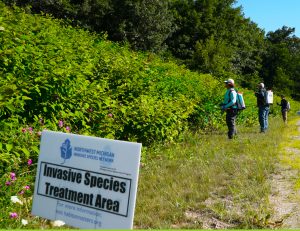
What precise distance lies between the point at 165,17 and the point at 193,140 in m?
24.2

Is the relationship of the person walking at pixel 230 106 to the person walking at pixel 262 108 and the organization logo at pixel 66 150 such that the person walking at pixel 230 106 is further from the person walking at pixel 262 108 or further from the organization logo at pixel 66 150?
the organization logo at pixel 66 150

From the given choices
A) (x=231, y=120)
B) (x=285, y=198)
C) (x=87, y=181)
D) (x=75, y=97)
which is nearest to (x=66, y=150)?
(x=87, y=181)

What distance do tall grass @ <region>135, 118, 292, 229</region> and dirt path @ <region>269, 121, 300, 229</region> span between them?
4.5 inches

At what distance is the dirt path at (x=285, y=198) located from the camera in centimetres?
464

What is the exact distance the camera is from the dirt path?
4641mm

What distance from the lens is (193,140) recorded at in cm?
1031

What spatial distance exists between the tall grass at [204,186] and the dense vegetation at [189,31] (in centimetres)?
778

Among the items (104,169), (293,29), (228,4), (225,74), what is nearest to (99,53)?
(104,169)

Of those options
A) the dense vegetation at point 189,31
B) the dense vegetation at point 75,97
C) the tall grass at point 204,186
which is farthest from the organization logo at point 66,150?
the dense vegetation at point 189,31

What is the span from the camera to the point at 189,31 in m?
48.4

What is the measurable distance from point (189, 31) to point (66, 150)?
46.7 metres

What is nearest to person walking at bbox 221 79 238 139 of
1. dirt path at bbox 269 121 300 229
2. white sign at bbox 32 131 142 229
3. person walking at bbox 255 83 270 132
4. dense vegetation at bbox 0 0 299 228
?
dense vegetation at bbox 0 0 299 228

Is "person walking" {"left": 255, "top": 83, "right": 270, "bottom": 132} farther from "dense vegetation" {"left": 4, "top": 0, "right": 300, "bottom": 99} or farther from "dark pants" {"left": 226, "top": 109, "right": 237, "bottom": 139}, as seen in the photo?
"dense vegetation" {"left": 4, "top": 0, "right": 300, "bottom": 99}

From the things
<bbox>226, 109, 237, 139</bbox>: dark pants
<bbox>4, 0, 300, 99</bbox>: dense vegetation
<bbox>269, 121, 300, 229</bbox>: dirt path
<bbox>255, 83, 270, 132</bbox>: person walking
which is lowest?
<bbox>269, 121, 300, 229</bbox>: dirt path
